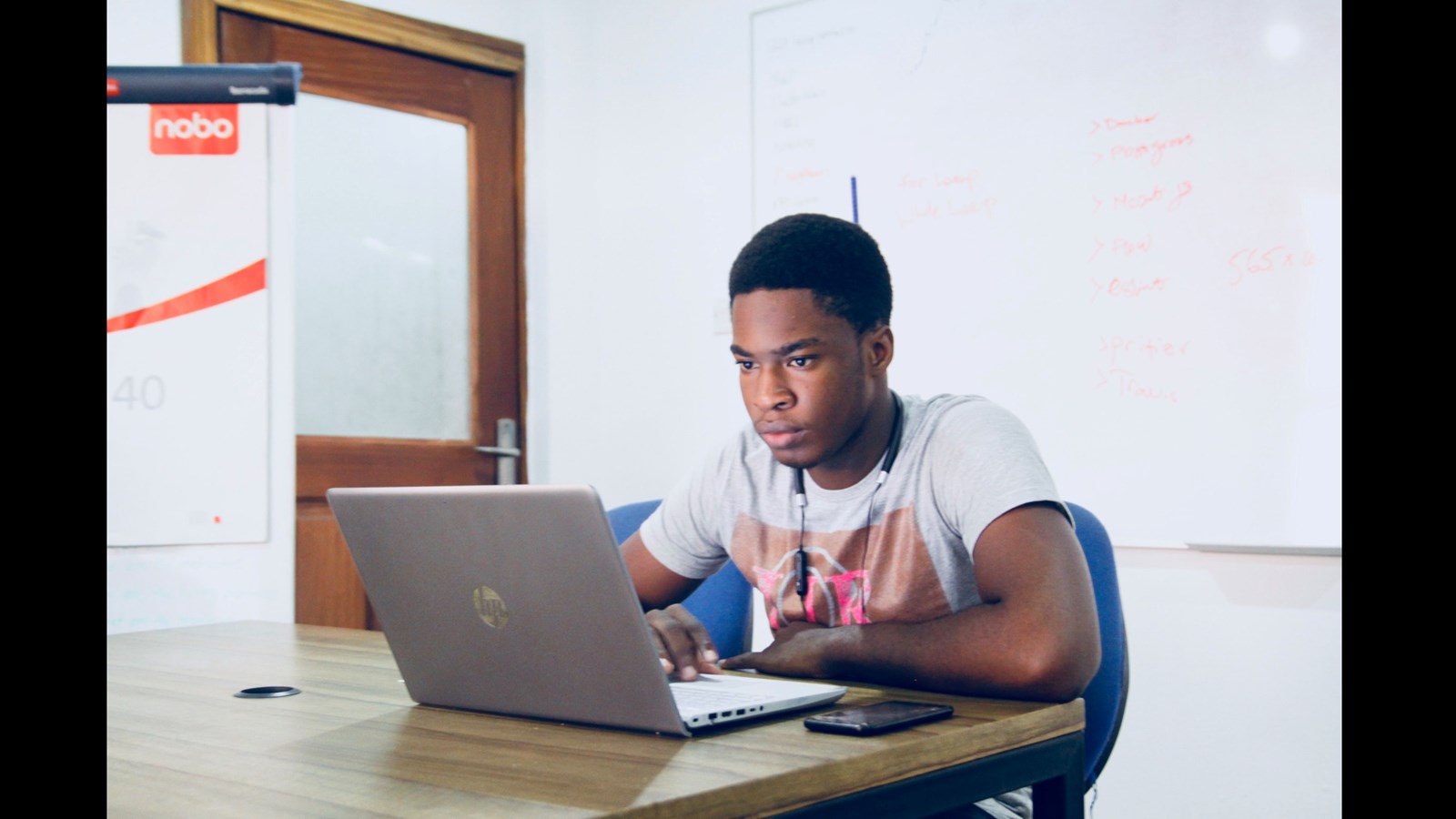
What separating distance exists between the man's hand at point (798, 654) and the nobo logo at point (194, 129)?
1983 millimetres

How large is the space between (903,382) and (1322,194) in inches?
36.9

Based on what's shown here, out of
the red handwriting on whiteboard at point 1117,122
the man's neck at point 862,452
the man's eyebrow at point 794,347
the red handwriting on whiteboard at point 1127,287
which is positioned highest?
the red handwriting on whiteboard at point 1117,122

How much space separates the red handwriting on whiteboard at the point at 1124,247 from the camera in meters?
2.45

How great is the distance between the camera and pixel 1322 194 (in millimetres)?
2240

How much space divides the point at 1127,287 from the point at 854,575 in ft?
4.08

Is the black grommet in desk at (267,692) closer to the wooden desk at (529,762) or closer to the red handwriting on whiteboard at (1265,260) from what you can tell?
the wooden desk at (529,762)

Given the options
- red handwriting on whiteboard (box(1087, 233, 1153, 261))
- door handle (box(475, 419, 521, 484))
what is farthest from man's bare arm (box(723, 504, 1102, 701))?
door handle (box(475, 419, 521, 484))

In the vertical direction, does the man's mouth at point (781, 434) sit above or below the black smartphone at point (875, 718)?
above

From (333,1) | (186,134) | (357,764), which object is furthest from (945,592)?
(333,1)

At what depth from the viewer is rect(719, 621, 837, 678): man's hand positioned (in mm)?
1204

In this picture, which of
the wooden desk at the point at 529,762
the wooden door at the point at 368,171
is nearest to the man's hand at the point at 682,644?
the wooden desk at the point at 529,762

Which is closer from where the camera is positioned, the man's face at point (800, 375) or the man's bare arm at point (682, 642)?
the man's bare arm at point (682, 642)

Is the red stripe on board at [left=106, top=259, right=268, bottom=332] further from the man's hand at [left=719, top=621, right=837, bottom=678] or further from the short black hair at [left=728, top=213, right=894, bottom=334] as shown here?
the man's hand at [left=719, top=621, right=837, bottom=678]

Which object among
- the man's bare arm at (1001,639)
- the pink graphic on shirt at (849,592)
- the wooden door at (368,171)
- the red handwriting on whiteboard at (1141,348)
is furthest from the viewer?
the wooden door at (368,171)
